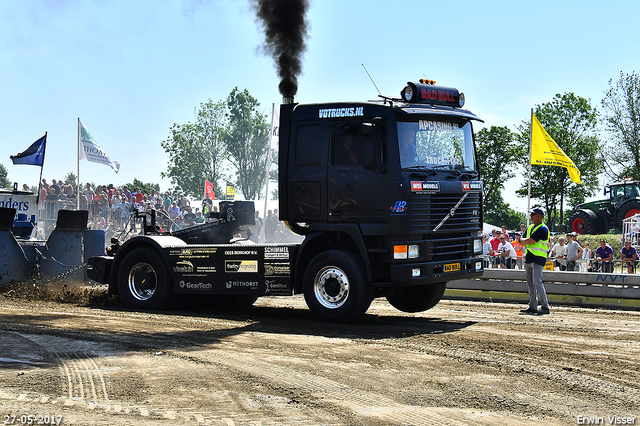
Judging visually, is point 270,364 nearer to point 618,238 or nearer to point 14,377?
point 14,377

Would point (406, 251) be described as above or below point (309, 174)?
below

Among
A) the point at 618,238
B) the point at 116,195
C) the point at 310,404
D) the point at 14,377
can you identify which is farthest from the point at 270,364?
the point at 618,238

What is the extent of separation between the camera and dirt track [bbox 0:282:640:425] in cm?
505

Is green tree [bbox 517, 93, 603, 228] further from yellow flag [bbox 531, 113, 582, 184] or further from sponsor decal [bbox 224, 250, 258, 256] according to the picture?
sponsor decal [bbox 224, 250, 258, 256]

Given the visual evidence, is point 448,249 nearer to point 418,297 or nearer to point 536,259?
point 418,297

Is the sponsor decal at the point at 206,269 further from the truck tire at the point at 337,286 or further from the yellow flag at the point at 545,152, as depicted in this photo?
the yellow flag at the point at 545,152

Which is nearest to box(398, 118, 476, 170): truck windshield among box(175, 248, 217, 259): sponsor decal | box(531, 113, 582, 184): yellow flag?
box(175, 248, 217, 259): sponsor decal

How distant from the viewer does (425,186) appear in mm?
9039

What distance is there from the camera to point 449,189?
9352mm

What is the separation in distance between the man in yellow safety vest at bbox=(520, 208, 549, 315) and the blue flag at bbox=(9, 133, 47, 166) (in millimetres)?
14164

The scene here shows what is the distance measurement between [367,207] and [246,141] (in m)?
50.7

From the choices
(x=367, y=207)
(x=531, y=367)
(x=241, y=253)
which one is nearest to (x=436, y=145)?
(x=367, y=207)

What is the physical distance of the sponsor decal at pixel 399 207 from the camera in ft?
29.2

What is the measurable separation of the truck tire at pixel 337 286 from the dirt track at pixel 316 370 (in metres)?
0.22
